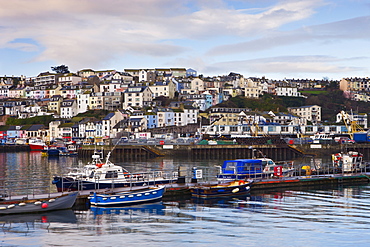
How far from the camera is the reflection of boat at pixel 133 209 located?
32.2 m

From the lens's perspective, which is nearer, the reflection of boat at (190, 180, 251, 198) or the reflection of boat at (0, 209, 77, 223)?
the reflection of boat at (0, 209, 77, 223)

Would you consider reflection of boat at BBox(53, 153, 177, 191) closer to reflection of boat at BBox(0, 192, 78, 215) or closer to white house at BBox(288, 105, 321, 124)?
reflection of boat at BBox(0, 192, 78, 215)

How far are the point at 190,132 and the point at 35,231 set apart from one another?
9853 cm

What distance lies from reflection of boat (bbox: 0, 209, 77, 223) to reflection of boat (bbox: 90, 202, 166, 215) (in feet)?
6.14

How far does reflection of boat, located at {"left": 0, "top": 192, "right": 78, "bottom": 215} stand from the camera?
29984 millimetres

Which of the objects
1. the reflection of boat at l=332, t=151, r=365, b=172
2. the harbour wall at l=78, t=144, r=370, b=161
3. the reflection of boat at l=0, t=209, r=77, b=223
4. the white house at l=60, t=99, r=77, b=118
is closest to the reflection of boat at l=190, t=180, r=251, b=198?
the reflection of boat at l=0, t=209, r=77, b=223

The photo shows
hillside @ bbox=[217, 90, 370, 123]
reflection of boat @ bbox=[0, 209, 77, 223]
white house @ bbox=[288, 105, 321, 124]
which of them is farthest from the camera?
hillside @ bbox=[217, 90, 370, 123]

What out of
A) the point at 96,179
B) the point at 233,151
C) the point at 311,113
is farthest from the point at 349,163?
the point at 311,113

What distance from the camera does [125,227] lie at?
27688mm

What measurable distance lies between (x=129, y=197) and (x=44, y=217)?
6218mm

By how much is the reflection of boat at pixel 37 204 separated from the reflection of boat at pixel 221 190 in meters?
9.82

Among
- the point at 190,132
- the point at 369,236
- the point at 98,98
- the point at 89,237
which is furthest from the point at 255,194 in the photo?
the point at 98,98

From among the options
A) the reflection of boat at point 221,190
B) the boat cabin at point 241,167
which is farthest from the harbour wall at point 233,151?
the reflection of boat at point 221,190

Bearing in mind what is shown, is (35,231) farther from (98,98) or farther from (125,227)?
(98,98)
